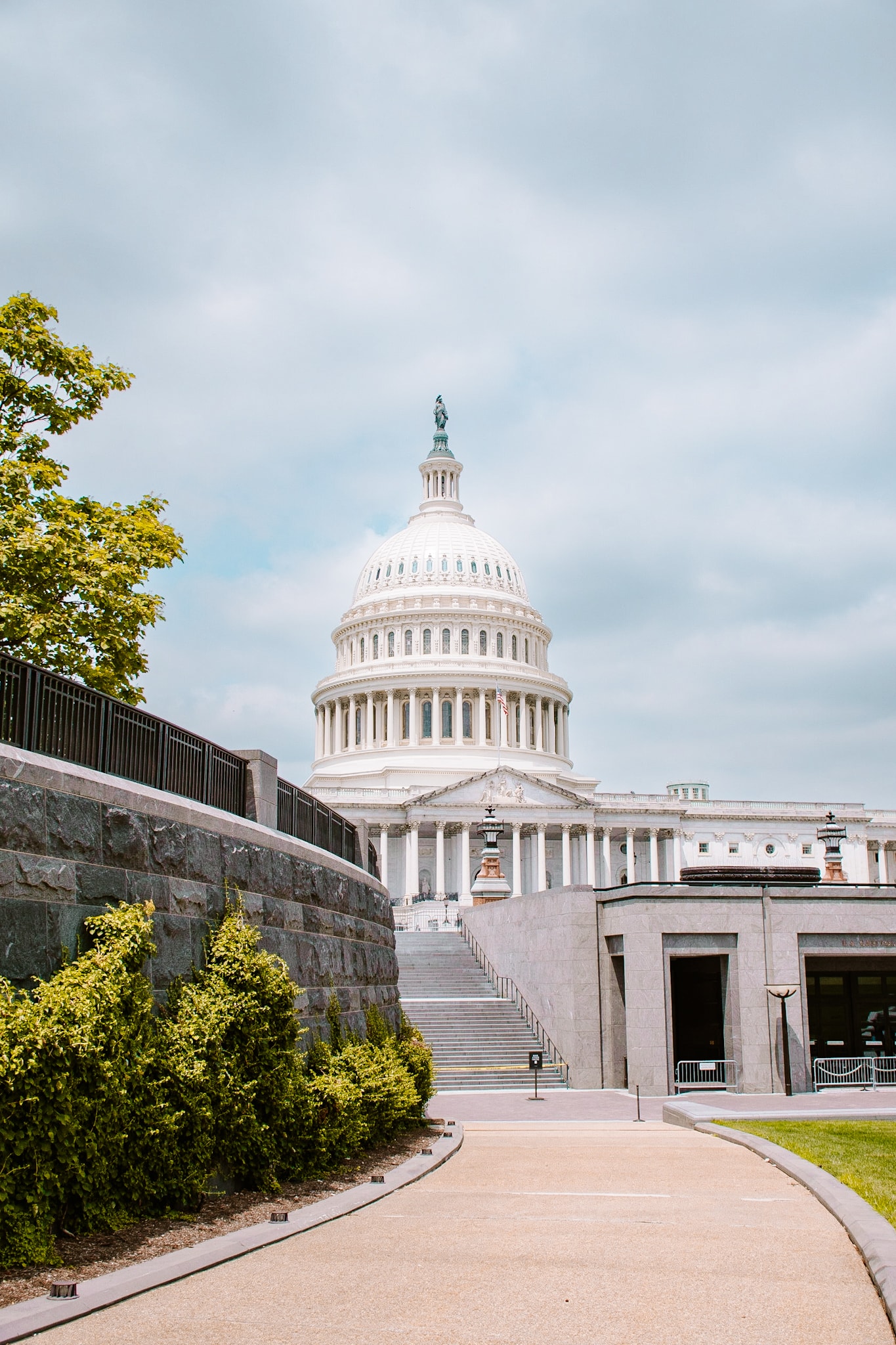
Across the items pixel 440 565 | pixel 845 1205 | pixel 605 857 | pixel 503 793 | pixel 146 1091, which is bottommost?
pixel 845 1205

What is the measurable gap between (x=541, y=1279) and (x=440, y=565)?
368 ft

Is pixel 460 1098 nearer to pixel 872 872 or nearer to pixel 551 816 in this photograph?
pixel 551 816

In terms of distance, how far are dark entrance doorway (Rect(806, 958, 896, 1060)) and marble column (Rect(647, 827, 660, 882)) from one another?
67.7 metres

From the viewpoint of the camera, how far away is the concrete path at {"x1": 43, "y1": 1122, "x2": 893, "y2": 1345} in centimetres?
832

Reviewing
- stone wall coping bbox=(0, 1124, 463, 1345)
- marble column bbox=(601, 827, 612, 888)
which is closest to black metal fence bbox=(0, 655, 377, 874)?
stone wall coping bbox=(0, 1124, 463, 1345)

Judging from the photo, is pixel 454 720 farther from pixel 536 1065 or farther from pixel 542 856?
pixel 536 1065

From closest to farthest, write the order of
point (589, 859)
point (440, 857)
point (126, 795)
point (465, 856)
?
point (126, 795)
point (465, 856)
point (440, 857)
point (589, 859)

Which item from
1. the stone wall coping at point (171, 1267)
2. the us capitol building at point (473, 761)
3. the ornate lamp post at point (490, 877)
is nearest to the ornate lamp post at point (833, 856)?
the ornate lamp post at point (490, 877)

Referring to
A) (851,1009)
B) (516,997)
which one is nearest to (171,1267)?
(851,1009)

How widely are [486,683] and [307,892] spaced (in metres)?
94.6

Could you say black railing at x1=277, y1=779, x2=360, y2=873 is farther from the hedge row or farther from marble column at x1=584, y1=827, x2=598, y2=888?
marble column at x1=584, y1=827, x2=598, y2=888

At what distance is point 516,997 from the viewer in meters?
40.3

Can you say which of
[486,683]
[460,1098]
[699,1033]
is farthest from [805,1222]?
[486,683]

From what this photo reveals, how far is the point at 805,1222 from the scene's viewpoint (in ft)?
39.8
